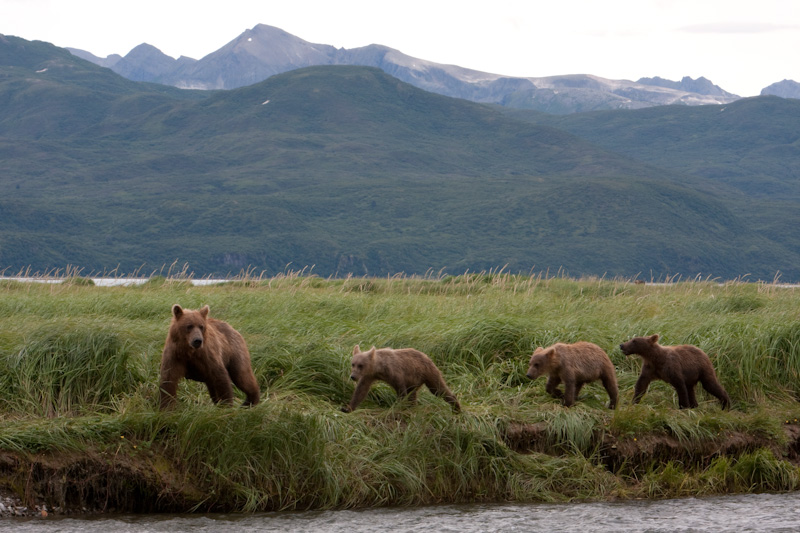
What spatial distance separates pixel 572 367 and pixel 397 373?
2029 millimetres

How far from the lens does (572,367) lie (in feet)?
33.6

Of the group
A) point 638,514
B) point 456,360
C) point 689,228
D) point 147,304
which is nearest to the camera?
point 638,514


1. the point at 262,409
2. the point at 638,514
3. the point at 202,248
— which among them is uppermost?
the point at 262,409

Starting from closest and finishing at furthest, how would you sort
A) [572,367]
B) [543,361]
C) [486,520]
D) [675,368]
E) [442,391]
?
[486,520] < [442,391] < [543,361] < [572,367] < [675,368]

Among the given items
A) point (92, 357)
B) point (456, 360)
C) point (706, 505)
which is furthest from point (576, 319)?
point (92, 357)

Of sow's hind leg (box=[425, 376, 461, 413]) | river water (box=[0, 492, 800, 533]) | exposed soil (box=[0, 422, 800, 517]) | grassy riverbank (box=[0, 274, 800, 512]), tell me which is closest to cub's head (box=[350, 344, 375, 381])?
grassy riverbank (box=[0, 274, 800, 512])

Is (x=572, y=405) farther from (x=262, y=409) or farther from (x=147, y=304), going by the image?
(x=147, y=304)

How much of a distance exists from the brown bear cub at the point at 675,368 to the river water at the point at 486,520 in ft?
5.66

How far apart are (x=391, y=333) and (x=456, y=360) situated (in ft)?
3.74

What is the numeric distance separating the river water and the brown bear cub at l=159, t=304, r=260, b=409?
1273 mm

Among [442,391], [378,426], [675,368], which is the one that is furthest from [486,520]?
[675,368]

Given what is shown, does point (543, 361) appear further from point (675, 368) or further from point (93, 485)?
point (93, 485)

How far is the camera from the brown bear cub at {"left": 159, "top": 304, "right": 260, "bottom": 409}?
8.57 metres

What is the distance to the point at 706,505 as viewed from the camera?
9133 millimetres
